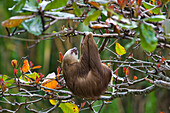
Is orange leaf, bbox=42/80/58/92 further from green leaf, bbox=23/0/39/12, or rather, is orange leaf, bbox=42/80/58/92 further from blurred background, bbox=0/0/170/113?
blurred background, bbox=0/0/170/113

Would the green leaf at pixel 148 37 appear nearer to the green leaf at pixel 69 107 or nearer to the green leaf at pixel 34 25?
the green leaf at pixel 34 25

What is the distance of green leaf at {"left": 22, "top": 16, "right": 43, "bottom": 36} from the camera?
28.2 inches

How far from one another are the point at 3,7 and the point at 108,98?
2548 millimetres

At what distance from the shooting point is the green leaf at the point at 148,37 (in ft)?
2.13

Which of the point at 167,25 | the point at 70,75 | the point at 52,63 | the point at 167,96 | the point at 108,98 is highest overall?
the point at 167,25

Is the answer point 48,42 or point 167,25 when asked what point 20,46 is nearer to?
point 48,42

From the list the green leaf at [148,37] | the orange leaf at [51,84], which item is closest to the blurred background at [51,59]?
the orange leaf at [51,84]

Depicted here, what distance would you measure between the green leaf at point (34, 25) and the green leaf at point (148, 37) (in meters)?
0.32

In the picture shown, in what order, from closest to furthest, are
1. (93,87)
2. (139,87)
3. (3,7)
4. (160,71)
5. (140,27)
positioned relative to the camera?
(140,27), (160,71), (93,87), (3,7), (139,87)

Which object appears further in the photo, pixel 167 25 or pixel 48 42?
pixel 48 42

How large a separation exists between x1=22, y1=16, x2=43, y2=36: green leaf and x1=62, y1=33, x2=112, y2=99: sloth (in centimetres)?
52

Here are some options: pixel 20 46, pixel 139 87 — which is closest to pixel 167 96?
pixel 139 87

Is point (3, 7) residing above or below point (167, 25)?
below

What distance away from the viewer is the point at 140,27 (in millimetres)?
674
